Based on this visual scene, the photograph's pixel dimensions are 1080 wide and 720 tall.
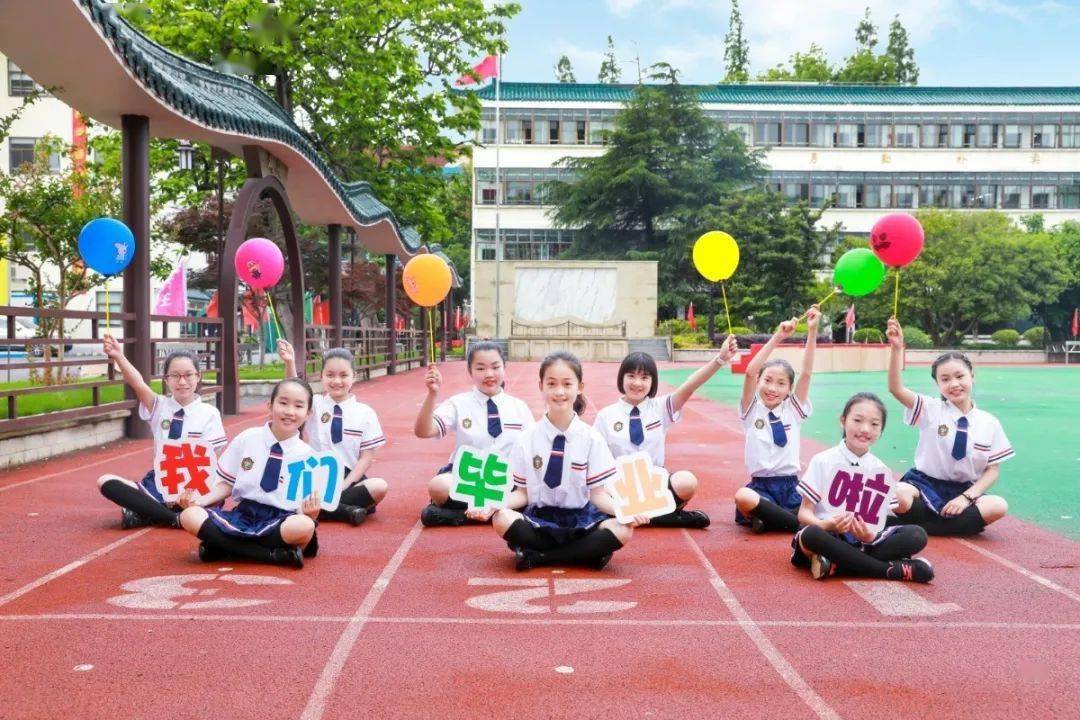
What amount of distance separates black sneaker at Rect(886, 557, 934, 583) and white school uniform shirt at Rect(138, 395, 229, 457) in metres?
3.98

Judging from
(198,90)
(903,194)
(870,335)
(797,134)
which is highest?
(797,134)

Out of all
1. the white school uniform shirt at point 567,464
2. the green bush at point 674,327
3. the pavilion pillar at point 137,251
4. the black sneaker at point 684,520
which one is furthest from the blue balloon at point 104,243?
the green bush at point 674,327

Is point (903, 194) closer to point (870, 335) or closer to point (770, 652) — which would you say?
point (870, 335)

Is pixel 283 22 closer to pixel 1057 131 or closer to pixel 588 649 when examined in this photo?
pixel 588 649

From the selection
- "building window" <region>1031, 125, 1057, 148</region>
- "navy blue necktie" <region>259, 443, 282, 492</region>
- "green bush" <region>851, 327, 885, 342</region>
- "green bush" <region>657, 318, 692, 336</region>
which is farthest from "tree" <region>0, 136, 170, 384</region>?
"building window" <region>1031, 125, 1057, 148</region>

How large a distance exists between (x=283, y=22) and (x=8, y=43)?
15.5 m

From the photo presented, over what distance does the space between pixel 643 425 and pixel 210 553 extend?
2.68 m

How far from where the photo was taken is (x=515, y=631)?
4203mm

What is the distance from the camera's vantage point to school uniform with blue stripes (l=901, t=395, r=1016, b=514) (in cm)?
619

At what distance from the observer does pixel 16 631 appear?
163 inches

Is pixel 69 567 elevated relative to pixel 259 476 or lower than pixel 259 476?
lower

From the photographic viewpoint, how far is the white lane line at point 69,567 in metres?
4.73

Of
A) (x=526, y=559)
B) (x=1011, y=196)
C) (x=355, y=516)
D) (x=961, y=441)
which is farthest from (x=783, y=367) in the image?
(x=1011, y=196)

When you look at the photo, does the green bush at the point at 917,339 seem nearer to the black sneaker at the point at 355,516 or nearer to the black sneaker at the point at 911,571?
the black sneaker at the point at 355,516
